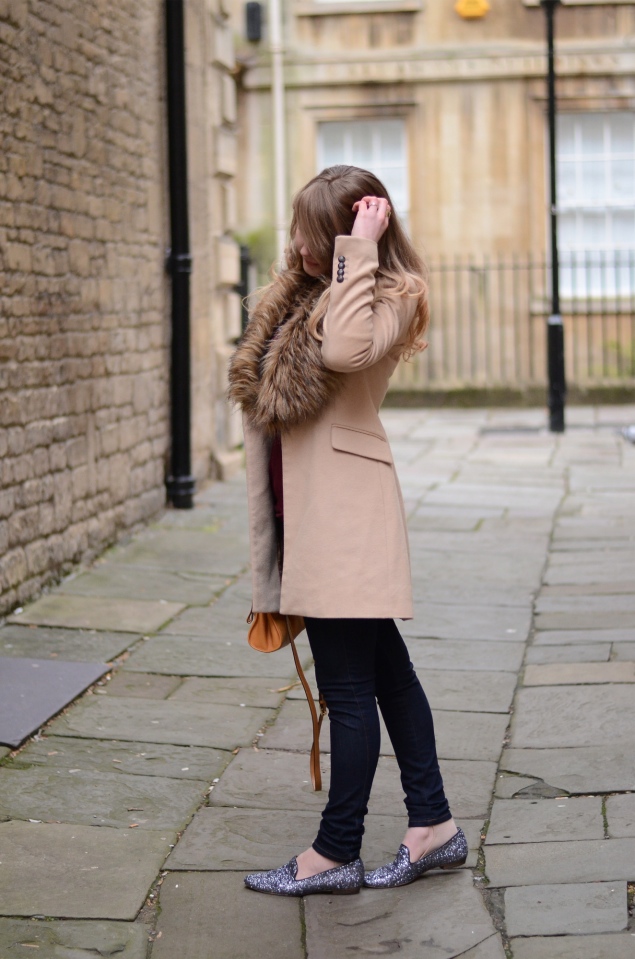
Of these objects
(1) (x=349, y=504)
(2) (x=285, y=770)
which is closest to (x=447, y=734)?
(2) (x=285, y=770)

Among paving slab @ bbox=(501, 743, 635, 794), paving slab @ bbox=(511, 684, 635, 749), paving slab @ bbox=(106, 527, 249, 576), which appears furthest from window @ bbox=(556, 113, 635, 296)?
paving slab @ bbox=(501, 743, 635, 794)

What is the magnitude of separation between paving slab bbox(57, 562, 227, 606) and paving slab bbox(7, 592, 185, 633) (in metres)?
0.10

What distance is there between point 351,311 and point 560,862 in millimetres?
1411

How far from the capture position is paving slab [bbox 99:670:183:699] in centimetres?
450

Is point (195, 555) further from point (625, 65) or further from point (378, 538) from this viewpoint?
point (625, 65)

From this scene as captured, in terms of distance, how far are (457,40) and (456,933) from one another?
1296cm

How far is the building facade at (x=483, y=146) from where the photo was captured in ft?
46.6

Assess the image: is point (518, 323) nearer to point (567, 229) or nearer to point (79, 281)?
point (567, 229)

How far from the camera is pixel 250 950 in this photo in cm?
270

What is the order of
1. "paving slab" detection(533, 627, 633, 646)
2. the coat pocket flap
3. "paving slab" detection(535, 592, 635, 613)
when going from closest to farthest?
the coat pocket flap
"paving slab" detection(533, 627, 633, 646)
"paving slab" detection(535, 592, 635, 613)

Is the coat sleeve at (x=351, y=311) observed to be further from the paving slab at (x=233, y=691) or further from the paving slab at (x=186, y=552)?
the paving slab at (x=186, y=552)

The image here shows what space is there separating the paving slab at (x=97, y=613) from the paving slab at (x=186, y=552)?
71 cm

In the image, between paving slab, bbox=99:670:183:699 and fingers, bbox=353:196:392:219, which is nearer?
fingers, bbox=353:196:392:219

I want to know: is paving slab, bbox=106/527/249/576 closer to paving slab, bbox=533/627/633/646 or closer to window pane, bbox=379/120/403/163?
paving slab, bbox=533/627/633/646
